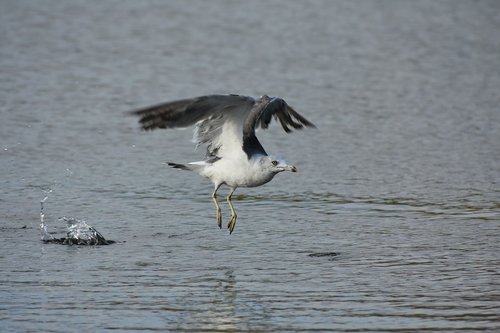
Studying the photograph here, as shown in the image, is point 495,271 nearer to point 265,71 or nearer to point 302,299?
point 302,299

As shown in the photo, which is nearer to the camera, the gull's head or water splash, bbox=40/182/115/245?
water splash, bbox=40/182/115/245

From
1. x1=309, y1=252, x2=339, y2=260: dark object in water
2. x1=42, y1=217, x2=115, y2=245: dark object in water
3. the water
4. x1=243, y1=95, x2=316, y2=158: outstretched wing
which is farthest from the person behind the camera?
x1=243, y1=95, x2=316, y2=158: outstretched wing

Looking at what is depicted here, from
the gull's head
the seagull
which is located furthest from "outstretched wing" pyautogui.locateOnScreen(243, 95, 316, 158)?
the gull's head

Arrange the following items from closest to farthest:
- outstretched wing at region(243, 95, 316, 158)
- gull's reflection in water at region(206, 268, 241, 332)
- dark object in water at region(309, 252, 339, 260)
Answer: gull's reflection in water at region(206, 268, 241, 332) < dark object in water at region(309, 252, 339, 260) < outstretched wing at region(243, 95, 316, 158)

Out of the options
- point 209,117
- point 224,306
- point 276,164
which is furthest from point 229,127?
point 224,306

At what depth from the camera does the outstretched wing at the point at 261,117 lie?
9141 mm

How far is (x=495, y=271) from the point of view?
8.09m

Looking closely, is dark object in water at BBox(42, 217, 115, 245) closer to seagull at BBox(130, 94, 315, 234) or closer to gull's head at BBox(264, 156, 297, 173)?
seagull at BBox(130, 94, 315, 234)

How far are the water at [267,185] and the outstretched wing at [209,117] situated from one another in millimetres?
741

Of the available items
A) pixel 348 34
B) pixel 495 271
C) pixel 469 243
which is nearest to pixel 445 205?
pixel 469 243

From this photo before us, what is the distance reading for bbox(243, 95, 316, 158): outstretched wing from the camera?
9141 millimetres

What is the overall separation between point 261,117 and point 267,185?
5.11 feet

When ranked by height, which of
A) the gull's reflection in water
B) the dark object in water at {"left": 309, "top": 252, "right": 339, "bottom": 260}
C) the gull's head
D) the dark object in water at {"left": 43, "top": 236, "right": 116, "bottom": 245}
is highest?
the gull's head

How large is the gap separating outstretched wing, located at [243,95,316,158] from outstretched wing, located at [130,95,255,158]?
0.11m
